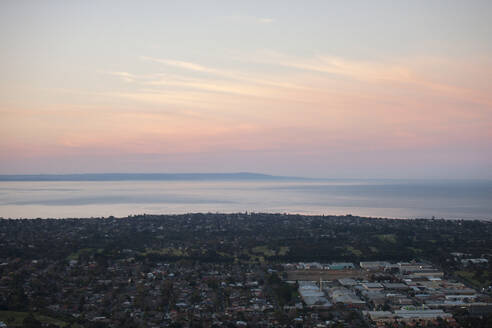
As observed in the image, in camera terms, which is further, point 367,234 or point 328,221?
point 328,221

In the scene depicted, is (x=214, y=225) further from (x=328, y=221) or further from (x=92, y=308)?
(x=92, y=308)

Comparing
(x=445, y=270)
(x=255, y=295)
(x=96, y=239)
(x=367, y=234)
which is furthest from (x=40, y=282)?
(x=367, y=234)

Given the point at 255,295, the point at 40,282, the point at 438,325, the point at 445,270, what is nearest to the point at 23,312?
the point at 40,282

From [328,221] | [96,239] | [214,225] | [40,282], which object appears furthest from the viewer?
[328,221]

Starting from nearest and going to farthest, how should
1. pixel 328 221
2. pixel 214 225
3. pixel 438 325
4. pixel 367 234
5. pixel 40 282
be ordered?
1. pixel 438 325
2. pixel 40 282
3. pixel 367 234
4. pixel 214 225
5. pixel 328 221

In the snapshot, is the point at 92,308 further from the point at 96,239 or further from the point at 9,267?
the point at 96,239

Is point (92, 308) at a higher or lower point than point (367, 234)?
lower
